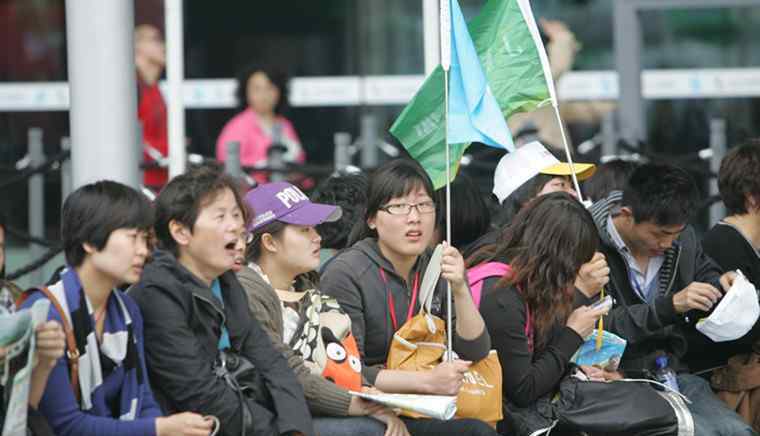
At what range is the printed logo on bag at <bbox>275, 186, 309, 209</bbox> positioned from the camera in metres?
5.66

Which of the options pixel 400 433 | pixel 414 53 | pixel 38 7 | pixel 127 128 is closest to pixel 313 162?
pixel 414 53

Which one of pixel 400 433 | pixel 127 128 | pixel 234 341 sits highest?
pixel 127 128

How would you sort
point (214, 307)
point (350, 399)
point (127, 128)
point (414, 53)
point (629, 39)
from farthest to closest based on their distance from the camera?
point (414, 53)
point (629, 39)
point (127, 128)
point (350, 399)
point (214, 307)

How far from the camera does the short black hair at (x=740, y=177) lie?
6672 millimetres

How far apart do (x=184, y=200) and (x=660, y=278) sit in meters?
2.26

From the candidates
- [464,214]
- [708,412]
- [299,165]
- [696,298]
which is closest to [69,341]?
[464,214]

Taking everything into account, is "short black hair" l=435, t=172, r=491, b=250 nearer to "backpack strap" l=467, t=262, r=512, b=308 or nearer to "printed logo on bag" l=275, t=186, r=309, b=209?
"backpack strap" l=467, t=262, r=512, b=308

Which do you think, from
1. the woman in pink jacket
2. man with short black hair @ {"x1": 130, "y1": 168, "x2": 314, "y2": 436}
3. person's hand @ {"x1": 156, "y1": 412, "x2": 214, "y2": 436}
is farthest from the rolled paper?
the woman in pink jacket

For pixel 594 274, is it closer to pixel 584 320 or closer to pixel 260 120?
pixel 584 320

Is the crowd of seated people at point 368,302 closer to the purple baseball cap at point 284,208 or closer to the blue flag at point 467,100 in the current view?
the purple baseball cap at point 284,208

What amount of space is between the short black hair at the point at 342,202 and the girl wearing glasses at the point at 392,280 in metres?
0.49

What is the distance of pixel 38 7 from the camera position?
476 inches

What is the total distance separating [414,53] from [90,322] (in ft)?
25.7

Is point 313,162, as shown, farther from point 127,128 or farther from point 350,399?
point 350,399
